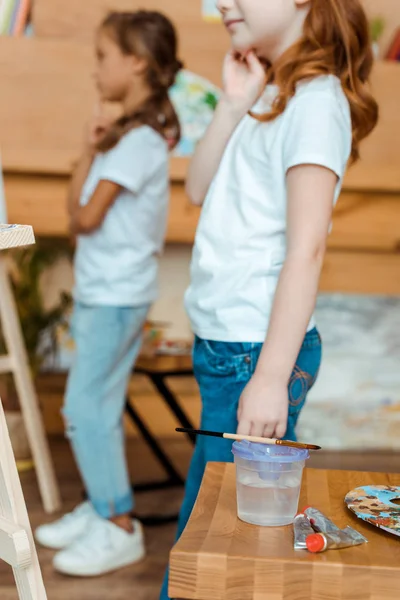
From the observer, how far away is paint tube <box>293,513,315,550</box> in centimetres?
82

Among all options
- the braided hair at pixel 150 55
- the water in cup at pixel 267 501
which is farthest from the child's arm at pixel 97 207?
the water in cup at pixel 267 501

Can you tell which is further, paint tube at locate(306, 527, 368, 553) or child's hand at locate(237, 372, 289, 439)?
child's hand at locate(237, 372, 289, 439)

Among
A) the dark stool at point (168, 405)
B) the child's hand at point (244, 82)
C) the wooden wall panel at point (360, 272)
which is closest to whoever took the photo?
the child's hand at point (244, 82)

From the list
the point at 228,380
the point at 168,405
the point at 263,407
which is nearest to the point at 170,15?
the point at 168,405

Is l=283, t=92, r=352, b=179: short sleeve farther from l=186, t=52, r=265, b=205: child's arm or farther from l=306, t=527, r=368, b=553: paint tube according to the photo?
l=306, t=527, r=368, b=553: paint tube

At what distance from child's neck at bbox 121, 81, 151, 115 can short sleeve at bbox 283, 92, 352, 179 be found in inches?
39.7

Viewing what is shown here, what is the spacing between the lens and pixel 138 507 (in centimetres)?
241

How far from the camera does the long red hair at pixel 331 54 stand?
1198 millimetres

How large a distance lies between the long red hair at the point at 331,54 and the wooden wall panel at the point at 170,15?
1.84m

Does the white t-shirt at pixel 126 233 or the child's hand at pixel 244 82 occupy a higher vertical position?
the child's hand at pixel 244 82

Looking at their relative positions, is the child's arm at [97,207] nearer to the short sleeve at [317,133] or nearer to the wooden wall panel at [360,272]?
the short sleeve at [317,133]

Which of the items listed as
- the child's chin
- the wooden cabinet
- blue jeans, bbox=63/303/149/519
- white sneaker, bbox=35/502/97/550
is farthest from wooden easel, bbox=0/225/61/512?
the child's chin

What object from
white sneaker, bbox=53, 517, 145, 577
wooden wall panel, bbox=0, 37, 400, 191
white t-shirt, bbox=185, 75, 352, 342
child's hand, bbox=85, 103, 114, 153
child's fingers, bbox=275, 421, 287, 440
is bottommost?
white sneaker, bbox=53, 517, 145, 577

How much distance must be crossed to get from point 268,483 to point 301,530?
2.9 inches
